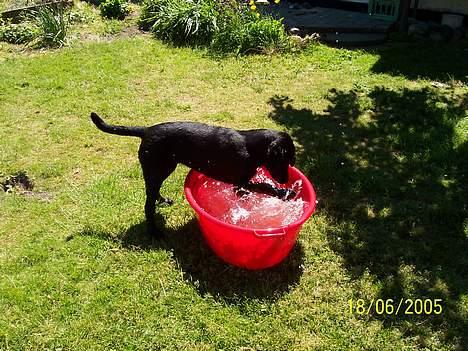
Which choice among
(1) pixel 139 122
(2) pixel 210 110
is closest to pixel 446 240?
(2) pixel 210 110

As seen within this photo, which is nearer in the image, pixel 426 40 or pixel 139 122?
pixel 139 122

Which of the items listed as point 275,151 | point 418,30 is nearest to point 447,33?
point 418,30

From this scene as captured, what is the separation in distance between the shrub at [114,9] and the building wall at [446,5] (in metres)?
7.00

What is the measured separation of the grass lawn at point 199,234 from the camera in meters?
3.52

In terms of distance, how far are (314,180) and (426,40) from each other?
19.7ft

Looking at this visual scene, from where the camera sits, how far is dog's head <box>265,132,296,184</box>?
12.1ft

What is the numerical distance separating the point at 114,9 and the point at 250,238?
894 cm

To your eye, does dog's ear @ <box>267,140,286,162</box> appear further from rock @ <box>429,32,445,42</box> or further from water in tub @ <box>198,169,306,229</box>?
rock @ <box>429,32,445,42</box>

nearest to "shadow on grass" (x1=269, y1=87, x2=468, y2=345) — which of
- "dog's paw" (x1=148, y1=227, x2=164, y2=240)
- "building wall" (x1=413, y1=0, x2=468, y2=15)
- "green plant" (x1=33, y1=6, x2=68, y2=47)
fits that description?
"dog's paw" (x1=148, y1=227, x2=164, y2=240)

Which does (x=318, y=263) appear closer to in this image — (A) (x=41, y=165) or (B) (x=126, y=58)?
(A) (x=41, y=165)

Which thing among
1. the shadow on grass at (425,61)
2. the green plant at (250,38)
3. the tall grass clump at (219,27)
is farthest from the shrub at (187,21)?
the shadow on grass at (425,61)

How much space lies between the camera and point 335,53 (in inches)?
351

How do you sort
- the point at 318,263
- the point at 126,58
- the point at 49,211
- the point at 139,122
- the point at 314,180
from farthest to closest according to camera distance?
the point at 126,58, the point at 139,122, the point at 314,180, the point at 49,211, the point at 318,263

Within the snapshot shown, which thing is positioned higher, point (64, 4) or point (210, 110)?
point (64, 4)
